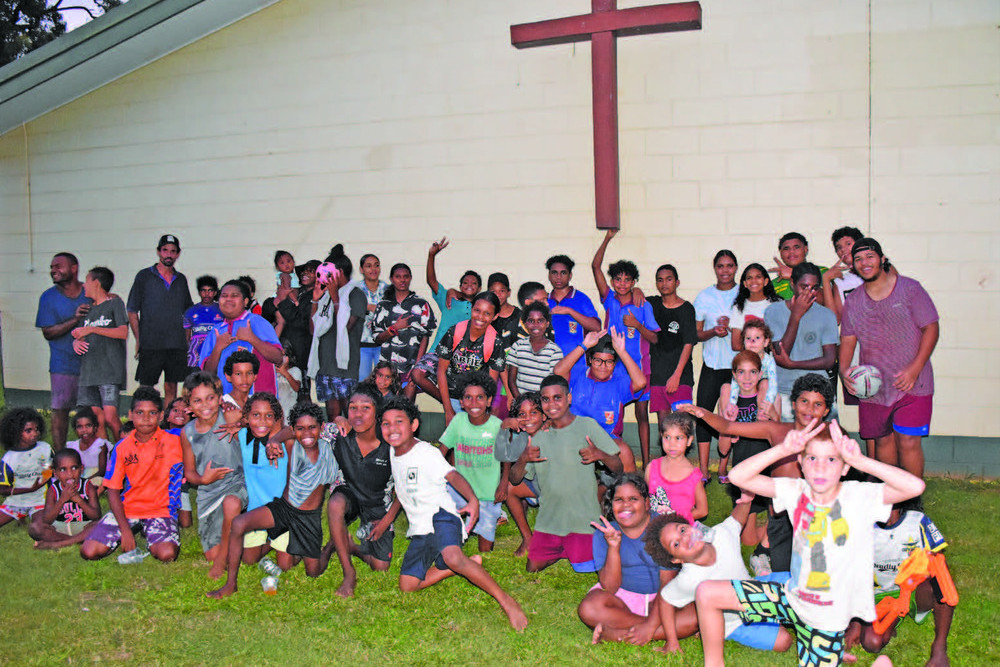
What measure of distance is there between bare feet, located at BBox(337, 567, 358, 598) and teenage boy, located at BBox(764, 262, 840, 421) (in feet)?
10.5

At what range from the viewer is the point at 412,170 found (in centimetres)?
876

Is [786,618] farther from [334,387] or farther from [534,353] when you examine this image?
[334,387]

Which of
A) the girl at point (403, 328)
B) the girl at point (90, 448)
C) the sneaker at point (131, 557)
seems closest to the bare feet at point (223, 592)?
the sneaker at point (131, 557)

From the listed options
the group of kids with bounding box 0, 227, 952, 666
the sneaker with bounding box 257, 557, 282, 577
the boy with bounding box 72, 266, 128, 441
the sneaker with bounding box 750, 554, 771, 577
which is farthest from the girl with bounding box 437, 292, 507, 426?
the boy with bounding box 72, 266, 128, 441

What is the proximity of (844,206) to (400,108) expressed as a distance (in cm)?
430

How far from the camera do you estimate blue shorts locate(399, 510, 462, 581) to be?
16.0 ft

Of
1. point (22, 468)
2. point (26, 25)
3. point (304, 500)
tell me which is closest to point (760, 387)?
point (304, 500)

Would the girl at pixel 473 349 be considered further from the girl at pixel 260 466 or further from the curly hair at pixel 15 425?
the curly hair at pixel 15 425

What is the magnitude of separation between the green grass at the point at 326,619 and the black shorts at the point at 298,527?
0.55 ft

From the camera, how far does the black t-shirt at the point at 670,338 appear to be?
7.04 metres

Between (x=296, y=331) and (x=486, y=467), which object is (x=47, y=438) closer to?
(x=296, y=331)

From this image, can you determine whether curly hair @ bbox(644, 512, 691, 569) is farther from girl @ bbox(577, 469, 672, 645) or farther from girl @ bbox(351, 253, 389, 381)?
girl @ bbox(351, 253, 389, 381)

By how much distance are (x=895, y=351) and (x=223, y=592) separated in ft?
14.1

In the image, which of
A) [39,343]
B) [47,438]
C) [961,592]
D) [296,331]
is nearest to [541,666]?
[961,592]
